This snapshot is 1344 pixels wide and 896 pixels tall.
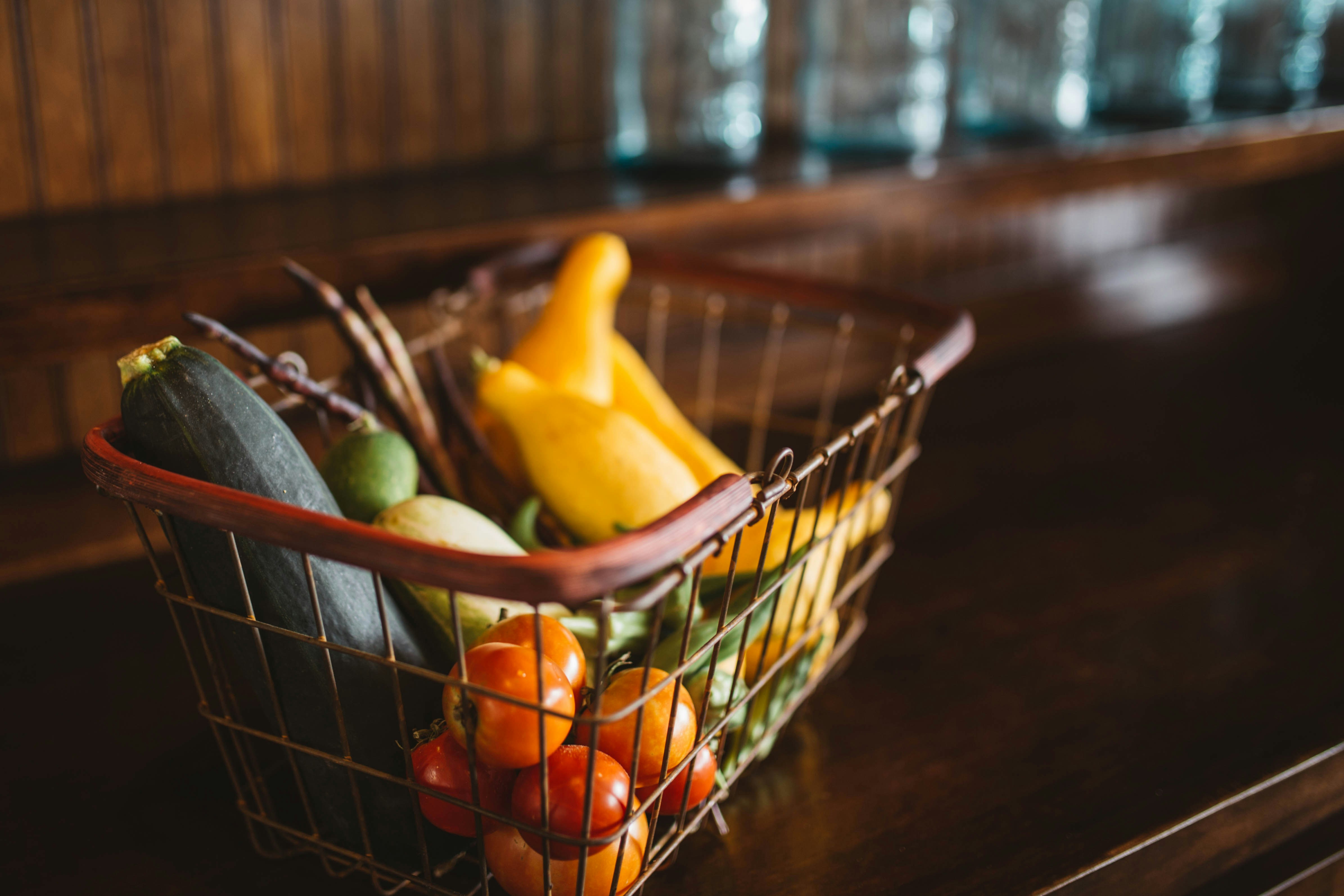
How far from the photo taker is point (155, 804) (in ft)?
1.72

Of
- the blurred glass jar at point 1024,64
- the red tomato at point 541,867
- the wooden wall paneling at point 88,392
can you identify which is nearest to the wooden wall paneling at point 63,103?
the wooden wall paneling at point 88,392

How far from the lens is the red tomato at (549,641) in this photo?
387 mm

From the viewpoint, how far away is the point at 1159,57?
1.23 metres

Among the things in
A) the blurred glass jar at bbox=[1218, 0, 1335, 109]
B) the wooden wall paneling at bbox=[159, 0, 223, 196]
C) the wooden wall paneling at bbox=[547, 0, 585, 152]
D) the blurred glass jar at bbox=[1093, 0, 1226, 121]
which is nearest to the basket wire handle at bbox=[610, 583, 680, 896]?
the wooden wall paneling at bbox=[159, 0, 223, 196]

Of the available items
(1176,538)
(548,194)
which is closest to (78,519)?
(548,194)

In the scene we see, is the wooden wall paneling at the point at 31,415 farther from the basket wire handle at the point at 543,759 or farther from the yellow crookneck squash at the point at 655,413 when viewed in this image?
the basket wire handle at the point at 543,759

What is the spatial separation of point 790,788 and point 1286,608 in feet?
1.41

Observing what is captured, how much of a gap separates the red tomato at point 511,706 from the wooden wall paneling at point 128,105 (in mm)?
563

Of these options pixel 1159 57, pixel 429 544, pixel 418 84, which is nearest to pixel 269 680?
pixel 429 544

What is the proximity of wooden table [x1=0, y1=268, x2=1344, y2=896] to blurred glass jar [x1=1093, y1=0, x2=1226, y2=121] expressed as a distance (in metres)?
0.50

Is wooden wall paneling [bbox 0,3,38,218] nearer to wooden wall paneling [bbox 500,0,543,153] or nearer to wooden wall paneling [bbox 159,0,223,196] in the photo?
wooden wall paneling [bbox 159,0,223,196]

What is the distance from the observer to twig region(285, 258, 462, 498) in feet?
1.86

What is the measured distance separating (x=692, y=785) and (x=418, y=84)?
2.17 ft

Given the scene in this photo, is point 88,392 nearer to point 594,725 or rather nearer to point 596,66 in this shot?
point 596,66
